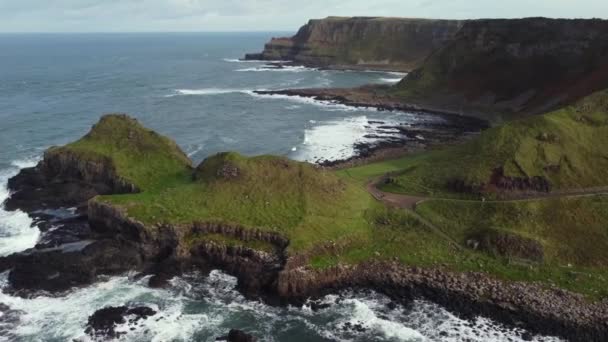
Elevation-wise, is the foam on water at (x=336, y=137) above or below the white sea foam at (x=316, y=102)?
below

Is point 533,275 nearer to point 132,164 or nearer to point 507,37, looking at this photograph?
point 132,164

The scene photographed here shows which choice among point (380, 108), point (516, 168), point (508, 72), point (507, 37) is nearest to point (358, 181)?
point (516, 168)

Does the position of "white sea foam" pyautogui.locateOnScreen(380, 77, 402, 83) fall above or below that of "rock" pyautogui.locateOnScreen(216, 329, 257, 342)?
above

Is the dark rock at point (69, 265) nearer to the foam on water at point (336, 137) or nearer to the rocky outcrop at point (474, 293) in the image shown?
the rocky outcrop at point (474, 293)

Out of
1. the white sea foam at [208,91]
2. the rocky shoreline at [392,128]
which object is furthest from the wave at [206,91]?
the rocky shoreline at [392,128]

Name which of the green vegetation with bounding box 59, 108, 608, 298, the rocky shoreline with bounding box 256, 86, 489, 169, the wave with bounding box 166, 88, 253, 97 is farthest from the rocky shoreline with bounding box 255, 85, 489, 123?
the green vegetation with bounding box 59, 108, 608, 298

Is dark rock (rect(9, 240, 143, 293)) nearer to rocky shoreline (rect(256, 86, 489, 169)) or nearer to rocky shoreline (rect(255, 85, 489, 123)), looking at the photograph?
rocky shoreline (rect(256, 86, 489, 169))

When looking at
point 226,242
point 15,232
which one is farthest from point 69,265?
point 226,242
